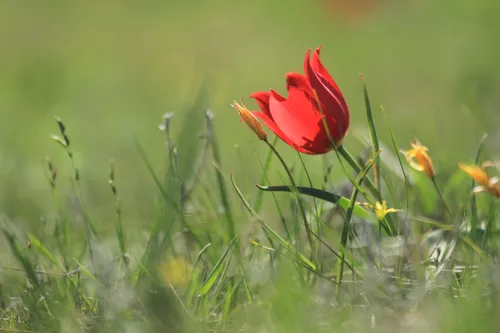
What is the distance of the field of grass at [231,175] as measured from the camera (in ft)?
4.41

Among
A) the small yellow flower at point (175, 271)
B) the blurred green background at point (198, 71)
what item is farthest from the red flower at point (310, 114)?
the blurred green background at point (198, 71)

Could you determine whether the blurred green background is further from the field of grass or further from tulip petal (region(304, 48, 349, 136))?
tulip petal (region(304, 48, 349, 136))

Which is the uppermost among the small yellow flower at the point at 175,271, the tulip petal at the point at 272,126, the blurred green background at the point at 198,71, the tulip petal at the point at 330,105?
the tulip petal at the point at 330,105

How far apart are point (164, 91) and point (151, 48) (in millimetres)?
1338

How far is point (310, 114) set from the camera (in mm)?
1428

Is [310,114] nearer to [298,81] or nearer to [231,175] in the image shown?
[298,81]

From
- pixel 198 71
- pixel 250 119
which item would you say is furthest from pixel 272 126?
pixel 198 71

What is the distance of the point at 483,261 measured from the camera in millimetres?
1362

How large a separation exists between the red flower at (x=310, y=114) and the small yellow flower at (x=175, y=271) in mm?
313

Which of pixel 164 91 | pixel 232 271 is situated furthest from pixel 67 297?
pixel 164 91

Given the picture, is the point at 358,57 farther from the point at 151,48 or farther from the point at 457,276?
the point at 457,276

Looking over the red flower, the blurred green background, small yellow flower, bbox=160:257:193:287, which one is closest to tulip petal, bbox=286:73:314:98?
the red flower

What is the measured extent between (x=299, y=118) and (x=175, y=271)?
38cm

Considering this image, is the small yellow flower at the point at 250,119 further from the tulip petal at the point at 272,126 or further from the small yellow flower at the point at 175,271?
the small yellow flower at the point at 175,271
